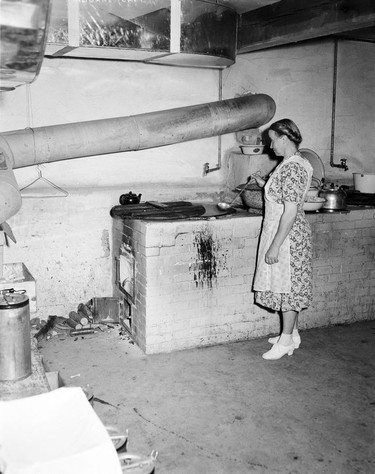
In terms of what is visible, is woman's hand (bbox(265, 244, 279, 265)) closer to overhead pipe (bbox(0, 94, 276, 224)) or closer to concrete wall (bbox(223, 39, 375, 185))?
overhead pipe (bbox(0, 94, 276, 224))

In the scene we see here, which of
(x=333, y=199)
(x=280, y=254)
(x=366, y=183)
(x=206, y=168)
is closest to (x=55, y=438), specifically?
(x=280, y=254)

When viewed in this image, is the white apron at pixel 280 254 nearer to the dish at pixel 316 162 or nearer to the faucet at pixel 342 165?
the dish at pixel 316 162

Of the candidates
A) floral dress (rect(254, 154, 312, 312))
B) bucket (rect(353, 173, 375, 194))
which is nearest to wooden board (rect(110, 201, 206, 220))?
floral dress (rect(254, 154, 312, 312))

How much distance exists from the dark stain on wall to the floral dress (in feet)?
1.69

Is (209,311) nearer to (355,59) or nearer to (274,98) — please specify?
(274,98)

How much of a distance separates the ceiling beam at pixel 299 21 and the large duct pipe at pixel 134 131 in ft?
2.29

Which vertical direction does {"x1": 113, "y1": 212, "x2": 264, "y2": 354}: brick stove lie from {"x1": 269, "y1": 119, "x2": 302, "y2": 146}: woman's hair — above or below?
below

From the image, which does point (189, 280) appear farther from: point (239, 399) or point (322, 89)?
point (322, 89)

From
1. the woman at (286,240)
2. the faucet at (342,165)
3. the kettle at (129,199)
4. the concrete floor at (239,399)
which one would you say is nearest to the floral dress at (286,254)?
the woman at (286,240)

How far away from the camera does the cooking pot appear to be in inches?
218

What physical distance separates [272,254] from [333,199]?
1.41 m

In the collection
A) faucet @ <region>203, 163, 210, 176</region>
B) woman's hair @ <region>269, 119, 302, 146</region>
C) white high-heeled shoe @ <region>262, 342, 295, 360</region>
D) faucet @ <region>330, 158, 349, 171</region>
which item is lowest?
white high-heeled shoe @ <region>262, 342, 295, 360</region>

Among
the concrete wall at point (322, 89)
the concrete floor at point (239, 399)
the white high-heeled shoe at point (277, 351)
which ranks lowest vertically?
A: the concrete floor at point (239, 399)

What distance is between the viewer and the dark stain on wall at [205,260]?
4996 mm
